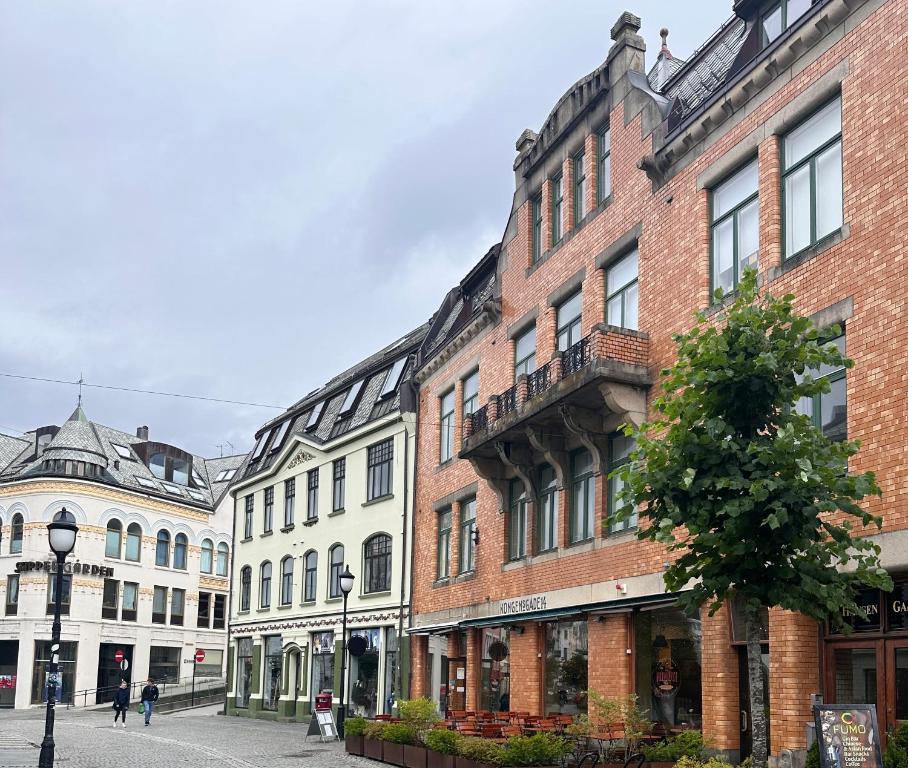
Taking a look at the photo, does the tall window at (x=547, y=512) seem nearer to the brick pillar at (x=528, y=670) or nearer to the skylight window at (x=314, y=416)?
the brick pillar at (x=528, y=670)

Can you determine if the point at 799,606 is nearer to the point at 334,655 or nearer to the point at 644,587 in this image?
the point at 644,587

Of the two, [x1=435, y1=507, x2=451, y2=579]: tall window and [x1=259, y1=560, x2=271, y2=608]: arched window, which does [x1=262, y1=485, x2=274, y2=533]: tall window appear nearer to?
[x1=259, y1=560, x2=271, y2=608]: arched window

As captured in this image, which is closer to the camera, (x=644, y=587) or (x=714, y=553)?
(x=714, y=553)

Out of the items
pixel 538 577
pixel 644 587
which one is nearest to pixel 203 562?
pixel 538 577

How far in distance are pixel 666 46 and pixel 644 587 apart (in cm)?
Answer: 1158

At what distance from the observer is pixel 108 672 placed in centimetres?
5822

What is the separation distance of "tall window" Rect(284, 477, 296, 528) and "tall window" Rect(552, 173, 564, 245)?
2032cm

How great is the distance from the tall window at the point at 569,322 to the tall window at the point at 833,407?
313 inches

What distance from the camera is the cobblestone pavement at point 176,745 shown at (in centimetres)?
2258

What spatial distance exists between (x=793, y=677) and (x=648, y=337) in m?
6.91

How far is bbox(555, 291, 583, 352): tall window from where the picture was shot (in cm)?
2359

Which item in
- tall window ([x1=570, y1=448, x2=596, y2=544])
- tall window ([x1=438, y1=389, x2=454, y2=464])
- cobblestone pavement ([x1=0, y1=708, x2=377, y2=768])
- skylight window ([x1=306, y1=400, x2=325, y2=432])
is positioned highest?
skylight window ([x1=306, y1=400, x2=325, y2=432])

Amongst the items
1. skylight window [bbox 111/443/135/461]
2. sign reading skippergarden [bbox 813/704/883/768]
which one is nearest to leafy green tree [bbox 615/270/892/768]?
sign reading skippergarden [bbox 813/704/883/768]

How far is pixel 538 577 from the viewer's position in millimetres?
23859
